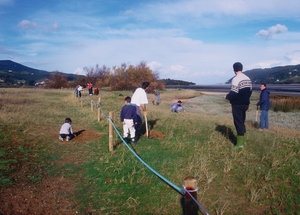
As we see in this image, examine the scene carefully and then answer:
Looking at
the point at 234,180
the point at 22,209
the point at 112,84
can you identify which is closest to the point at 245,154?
the point at 234,180

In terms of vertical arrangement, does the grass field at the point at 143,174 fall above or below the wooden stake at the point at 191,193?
below

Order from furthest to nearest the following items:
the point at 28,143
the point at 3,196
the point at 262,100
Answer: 1. the point at 262,100
2. the point at 28,143
3. the point at 3,196

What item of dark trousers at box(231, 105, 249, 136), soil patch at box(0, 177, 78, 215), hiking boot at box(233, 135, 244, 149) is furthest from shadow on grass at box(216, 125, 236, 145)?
soil patch at box(0, 177, 78, 215)

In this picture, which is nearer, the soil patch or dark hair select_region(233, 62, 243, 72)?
the soil patch

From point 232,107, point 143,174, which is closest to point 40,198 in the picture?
point 143,174

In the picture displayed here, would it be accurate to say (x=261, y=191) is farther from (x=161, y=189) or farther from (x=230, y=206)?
(x=161, y=189)

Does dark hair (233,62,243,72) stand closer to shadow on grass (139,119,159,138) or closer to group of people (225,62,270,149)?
group of people (225,62,270,149)

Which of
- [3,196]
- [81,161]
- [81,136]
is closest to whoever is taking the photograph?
[3,196]

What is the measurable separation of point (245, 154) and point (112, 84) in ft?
175

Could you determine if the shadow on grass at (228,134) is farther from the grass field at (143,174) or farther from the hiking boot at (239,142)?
the hiking boot at (239,142)

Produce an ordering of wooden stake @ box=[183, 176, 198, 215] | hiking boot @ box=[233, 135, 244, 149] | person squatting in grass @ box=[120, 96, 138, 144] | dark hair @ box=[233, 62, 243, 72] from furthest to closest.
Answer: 1. person squatting in grass @ box=[120, 96, 138, 144]
2. hiking boot @ box=[233, 135, 244, 149]
3. dark hair @ box=[233, 62, 243, 72]
4. wooden stake @ box=[183, 176, 198, 215]

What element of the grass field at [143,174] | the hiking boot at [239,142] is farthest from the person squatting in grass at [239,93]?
the grass field at [143,174]

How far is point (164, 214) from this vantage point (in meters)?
4.10

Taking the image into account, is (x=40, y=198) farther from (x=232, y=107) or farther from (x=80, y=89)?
(x=80, y=89)
